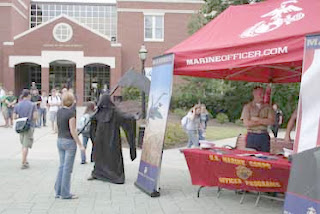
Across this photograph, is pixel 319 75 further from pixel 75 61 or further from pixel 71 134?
pixel 75 61

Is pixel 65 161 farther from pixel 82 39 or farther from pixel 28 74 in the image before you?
pixel 28 74

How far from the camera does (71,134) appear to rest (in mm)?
7582

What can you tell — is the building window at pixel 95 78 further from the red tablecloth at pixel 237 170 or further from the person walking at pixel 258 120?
the red tablecloth at pixel 237 170

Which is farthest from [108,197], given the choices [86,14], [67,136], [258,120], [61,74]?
[86,14]

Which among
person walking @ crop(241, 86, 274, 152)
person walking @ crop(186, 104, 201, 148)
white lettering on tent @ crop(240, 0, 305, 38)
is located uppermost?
white lettering on tent @ crop(240, 0, 305, 38)

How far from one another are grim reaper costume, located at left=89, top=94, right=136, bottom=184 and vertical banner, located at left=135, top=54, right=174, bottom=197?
55 cm

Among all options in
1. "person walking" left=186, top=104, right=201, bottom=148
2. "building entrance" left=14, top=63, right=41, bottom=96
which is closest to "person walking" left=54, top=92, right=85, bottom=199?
"person walking" left=186, top=104, right=201, bottom=148

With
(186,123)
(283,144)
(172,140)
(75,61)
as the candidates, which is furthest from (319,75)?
(75,61)

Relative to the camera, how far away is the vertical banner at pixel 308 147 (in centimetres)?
450

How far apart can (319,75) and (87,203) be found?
4.27 m

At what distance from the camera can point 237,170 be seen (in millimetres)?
7410

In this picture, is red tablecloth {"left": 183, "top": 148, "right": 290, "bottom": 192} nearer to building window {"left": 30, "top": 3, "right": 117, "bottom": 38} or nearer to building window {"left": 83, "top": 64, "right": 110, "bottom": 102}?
building window {"left": 83, "top": 64, "right": 110, "bottom": 102}

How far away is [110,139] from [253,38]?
12.0 feet

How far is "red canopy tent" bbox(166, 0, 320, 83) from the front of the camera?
6613 mm
